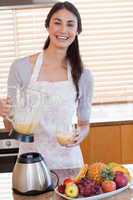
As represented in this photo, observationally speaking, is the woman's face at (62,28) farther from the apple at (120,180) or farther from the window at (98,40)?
the window at (98,40)

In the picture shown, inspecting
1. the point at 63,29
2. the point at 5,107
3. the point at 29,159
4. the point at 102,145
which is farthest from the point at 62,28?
the point at 102,145

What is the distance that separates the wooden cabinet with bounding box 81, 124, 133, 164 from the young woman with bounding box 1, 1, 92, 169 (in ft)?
2.38

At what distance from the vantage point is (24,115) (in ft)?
5.67

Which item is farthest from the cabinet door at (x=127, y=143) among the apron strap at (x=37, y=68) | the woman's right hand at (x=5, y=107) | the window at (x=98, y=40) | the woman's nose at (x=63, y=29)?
the woman's right hand at (x=5, y=107)

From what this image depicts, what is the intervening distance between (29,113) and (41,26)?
1.61 meters

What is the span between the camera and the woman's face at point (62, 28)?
206 centimetres

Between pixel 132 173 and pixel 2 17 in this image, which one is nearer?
pixel 132 173

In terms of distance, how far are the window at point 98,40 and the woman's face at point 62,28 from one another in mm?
1139

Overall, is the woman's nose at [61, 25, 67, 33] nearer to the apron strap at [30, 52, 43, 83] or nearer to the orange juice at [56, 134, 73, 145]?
the apron strap at [30, 52, 43, 83]

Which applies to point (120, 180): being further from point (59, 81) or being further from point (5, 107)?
point (59, 81)

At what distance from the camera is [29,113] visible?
175 centimetres

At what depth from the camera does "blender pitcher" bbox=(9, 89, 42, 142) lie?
5.66ft

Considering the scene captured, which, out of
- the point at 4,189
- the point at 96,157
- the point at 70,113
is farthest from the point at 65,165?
the point at 96,157

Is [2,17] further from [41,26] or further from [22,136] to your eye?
[22,136]
